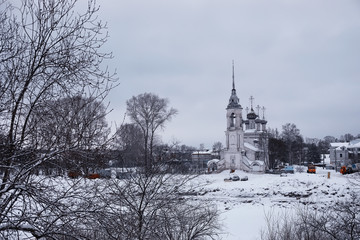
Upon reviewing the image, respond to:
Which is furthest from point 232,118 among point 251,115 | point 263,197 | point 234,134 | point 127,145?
point 127,145

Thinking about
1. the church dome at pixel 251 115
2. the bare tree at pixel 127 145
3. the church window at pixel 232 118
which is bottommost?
the bare tree at pixel 127 145

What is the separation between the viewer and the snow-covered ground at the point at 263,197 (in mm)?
15906

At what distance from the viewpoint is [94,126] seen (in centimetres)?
460

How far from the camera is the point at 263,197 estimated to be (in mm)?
25109

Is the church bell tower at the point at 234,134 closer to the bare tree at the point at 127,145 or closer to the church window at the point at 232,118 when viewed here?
the church window at the point at 232,118

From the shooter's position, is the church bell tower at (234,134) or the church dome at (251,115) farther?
the church dome at (251,115)

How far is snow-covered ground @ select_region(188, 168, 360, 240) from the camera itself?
15906 mm

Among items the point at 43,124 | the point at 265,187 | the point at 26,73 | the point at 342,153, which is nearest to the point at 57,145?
the point at 43,124

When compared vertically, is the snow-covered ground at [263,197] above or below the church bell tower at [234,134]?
below

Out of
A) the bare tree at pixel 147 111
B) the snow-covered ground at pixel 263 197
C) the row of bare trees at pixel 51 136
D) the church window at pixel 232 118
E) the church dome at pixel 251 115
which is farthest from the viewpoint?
the church dome at pixel 251 115

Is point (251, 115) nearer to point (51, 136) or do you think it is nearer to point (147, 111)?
point (147, 111)

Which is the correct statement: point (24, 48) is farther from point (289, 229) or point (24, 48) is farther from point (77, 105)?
point (289, 229)

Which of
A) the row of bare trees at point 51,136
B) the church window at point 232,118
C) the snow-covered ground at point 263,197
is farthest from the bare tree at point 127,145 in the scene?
the church window at point 232,118

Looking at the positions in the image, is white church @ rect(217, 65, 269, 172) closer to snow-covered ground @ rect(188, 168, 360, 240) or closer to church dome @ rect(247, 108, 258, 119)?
church dome @ rect(247, 108, 258, 119)
